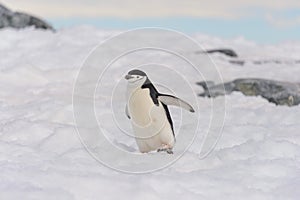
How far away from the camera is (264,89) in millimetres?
8375

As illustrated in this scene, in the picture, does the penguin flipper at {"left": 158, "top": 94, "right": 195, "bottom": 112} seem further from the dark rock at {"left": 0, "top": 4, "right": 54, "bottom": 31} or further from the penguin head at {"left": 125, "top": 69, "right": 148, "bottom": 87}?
the dark rock at {"left": 0, "top": 4, "right": 54, "bottom": 31}

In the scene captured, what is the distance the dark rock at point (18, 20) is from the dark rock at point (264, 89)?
5.43 metres

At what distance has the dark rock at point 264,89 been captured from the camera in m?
7.83

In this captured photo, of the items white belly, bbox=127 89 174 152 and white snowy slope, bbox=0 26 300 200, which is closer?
white snowy slope, bbox=0 26 300 200

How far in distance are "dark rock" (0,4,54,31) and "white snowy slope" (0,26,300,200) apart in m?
4.74

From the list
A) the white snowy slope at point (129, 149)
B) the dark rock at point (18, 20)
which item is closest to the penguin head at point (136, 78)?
the white snowy slope at point (129, 149)

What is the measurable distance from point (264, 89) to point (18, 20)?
6.45 metres

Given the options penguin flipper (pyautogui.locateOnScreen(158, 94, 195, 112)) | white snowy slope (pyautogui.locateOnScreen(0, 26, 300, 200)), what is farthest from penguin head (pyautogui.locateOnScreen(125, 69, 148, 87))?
white snowy slope (pyautogui.locateOnScreen(0, 26, 300, 200))

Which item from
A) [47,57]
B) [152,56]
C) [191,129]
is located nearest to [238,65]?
[152,56]

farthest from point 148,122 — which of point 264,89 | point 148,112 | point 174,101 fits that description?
point 264,89

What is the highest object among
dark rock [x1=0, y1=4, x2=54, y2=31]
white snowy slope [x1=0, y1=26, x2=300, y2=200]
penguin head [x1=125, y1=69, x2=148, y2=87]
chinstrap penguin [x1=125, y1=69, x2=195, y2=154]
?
penguin head [x1=125, y1=69, x2=148, y2=87]

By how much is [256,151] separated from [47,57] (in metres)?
6.39

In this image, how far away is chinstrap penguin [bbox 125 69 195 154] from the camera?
387 centimetres

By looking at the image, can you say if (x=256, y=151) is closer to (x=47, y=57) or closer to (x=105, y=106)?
(x=105, y=106)
